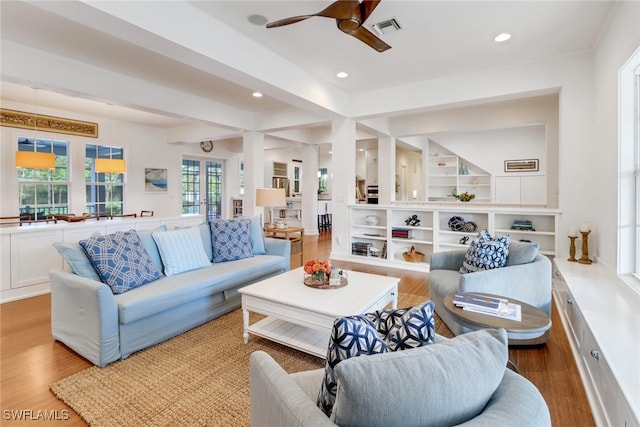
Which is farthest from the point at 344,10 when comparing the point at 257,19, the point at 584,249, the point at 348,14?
the point at 584,249

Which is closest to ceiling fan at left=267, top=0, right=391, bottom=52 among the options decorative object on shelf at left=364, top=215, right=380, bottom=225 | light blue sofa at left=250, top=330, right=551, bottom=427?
light blue sofa at left=250, top=330, right=551, bottom=427

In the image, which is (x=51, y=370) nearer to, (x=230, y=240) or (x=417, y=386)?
(x=230, y=240)

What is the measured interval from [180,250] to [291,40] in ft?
8.33

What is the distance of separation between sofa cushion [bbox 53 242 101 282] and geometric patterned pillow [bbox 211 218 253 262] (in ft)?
4.13

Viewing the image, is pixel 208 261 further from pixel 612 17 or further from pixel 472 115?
pixel 472 115

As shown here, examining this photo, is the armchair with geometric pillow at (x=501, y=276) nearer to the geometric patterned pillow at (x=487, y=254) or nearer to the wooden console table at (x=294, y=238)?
the geometric patterned pillow at (x=487, y=254)


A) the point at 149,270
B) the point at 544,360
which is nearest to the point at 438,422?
the point at 544,360

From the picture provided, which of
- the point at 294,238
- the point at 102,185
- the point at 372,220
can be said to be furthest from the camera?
the point at 102,185

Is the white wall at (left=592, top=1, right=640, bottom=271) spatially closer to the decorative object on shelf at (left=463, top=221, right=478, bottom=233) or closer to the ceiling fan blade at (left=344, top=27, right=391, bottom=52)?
the decorative object on shelf at (left=463, top=221, right=478, bottom=233)

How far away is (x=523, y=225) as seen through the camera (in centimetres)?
446

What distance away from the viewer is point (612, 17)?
300 centimetres

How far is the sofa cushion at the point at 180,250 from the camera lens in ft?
10.2

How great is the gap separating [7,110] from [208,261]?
17.3 ft

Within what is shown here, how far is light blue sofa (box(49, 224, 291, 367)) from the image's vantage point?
2279mm
